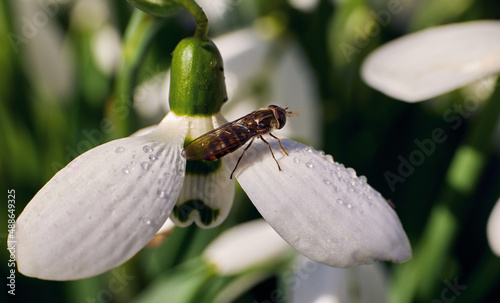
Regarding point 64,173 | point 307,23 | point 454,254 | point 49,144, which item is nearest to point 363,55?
point 307,23

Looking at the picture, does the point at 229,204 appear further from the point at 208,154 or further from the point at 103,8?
the point at 103,8

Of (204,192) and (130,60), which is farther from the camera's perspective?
(130,60)

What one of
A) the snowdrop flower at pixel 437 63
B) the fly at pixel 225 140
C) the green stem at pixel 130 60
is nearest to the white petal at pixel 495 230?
the snowdrop flower at pixel 437 63

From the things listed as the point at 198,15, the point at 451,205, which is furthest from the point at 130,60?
the point at 451,205

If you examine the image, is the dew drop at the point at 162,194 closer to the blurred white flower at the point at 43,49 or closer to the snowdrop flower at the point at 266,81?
the snowdrop flower at the point at 266,81

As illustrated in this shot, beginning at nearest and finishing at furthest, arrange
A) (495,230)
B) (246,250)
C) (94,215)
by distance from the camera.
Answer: (94,215), (495,230), (246,250)

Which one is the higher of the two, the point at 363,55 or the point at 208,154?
the point at 208,154

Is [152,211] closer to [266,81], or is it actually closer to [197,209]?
[197,209]
